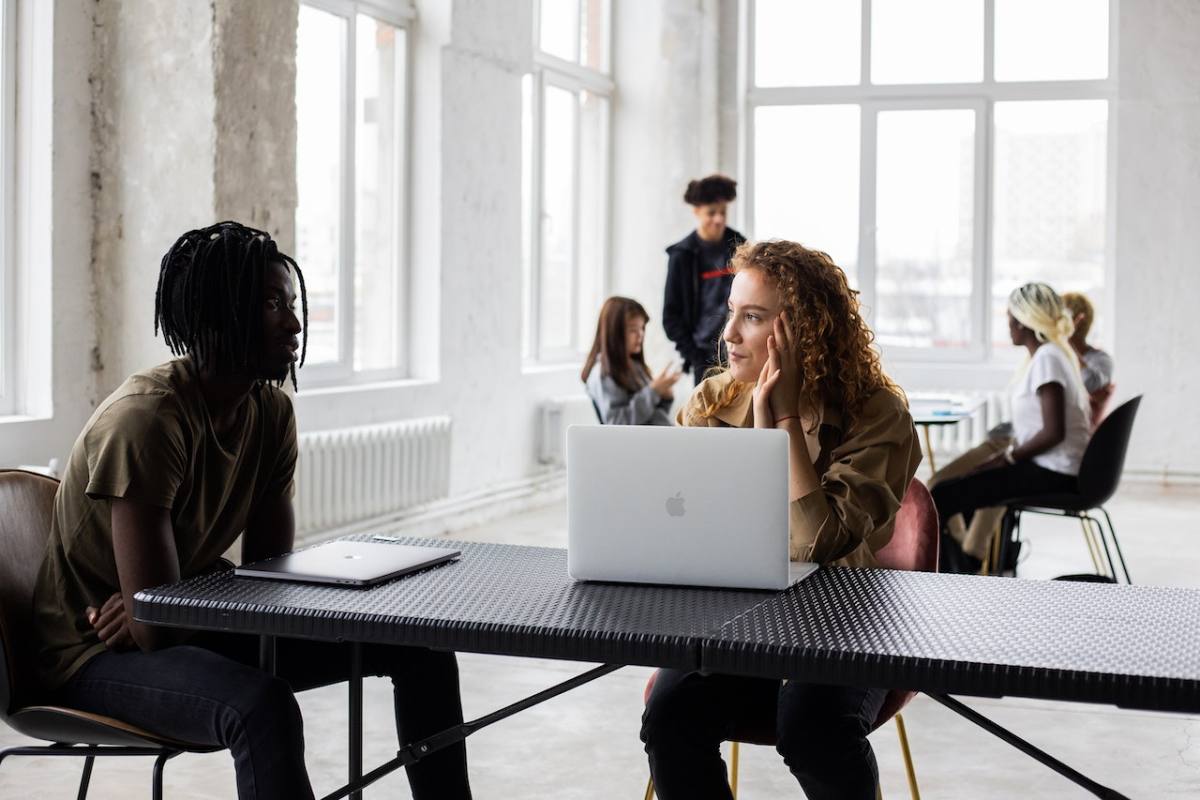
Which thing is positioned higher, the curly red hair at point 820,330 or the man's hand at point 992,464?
the curly red hair at point 820,330

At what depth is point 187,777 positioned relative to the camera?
129 inches

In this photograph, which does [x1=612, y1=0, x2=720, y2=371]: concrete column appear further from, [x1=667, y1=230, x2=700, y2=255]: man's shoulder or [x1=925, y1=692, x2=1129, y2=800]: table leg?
[x1=925, y1=692, x2=1129, y2=800]: table leg

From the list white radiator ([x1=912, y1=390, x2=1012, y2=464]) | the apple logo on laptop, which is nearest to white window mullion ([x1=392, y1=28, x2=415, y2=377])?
white radiator ([x1=912, y1=390, x2=1012, y2=464])

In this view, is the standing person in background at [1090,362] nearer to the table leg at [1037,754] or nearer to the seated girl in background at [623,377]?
the seated girl in background at [623,377]

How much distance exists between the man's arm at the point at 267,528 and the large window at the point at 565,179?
571cm

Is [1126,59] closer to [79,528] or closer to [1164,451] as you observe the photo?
[1164,451]

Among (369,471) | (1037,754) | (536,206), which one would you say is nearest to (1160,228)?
(536,206)

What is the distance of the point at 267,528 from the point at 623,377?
11.6 feet

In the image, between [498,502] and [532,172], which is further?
[532,172]

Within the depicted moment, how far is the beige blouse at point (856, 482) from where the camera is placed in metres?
2.29

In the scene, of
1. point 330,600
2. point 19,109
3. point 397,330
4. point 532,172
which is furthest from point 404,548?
point 532,172

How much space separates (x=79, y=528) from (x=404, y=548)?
19.7 inches

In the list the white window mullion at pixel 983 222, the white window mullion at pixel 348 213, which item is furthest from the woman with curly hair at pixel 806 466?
the white window mullion at pixel 983 222

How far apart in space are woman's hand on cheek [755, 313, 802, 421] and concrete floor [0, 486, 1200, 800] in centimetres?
111
